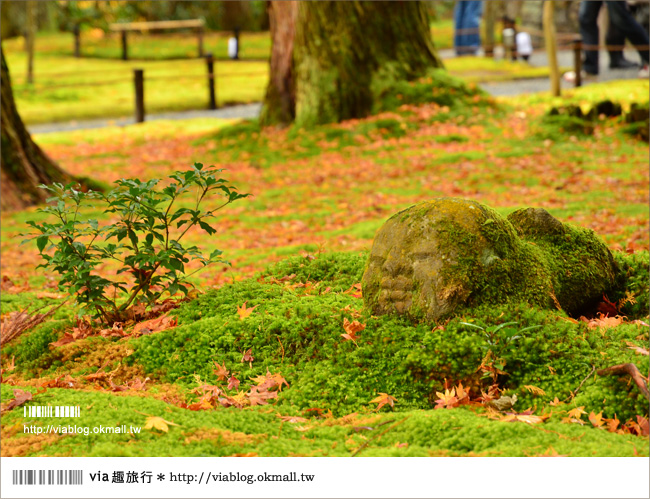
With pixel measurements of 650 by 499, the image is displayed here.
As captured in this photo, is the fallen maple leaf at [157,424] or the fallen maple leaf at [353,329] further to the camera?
the fallen maple leaf at [353,329]

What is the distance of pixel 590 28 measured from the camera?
14.8 m

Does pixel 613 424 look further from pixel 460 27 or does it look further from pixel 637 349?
pixel 460 27

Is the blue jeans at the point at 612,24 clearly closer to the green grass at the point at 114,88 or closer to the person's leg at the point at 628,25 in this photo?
the person's leg at the point at 628,25

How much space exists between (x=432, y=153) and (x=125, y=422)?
903 cm

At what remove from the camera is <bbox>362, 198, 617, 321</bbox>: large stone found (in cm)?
356

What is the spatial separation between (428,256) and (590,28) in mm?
13287

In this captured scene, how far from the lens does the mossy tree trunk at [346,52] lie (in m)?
12.9

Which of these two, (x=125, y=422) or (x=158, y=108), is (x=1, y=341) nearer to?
(x=125, y=422)

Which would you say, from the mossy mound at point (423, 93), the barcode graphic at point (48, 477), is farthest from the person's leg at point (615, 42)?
the barcode graphic at point (48, 477)

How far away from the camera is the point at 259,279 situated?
16.1 ft

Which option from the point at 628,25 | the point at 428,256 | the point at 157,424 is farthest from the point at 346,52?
the point at 157,424

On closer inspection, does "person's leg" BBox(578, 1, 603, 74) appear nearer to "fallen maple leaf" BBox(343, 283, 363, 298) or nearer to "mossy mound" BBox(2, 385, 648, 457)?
"fallen maple leaf" BBox(343, 283, 363, 298)

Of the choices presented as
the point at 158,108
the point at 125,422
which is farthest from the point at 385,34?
the point at 125,422

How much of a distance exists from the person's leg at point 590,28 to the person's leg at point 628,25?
994 mm
